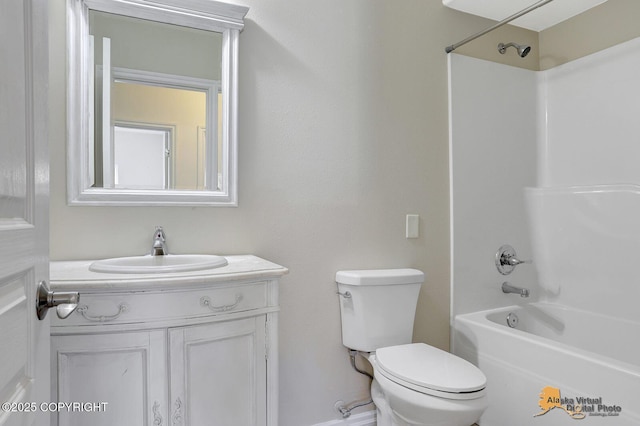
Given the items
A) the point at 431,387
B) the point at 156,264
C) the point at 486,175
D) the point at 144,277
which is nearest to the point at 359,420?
the point at 431,387

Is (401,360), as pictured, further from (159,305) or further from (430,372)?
(159,305)

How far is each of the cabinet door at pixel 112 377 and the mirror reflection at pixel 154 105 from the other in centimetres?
67

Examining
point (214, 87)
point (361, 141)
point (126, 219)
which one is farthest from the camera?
point (361, 141)

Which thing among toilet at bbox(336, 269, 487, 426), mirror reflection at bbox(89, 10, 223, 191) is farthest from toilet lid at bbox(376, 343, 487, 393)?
mirror reflection at bbox(89, 10, 223, 191)

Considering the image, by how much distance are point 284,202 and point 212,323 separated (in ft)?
2.37

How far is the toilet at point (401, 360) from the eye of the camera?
4.28 ft

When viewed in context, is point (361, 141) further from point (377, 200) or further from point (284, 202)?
point (284, 202)

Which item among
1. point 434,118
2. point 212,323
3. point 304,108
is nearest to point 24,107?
point 212,323

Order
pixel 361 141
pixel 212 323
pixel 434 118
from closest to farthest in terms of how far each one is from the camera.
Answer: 1. pixel 212 323
2. pixel 361 141
3. pixel 434 118

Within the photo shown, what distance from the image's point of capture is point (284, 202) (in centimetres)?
175

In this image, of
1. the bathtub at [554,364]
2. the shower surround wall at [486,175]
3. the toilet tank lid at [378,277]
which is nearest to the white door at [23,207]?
the toilet tank lid at [378,277]

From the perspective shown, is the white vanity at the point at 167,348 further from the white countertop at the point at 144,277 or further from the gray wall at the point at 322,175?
the gray wall at the point at 322,175

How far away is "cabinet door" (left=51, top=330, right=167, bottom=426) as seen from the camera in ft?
3.37

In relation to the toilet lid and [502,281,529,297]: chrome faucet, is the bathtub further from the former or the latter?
the toilet lid
